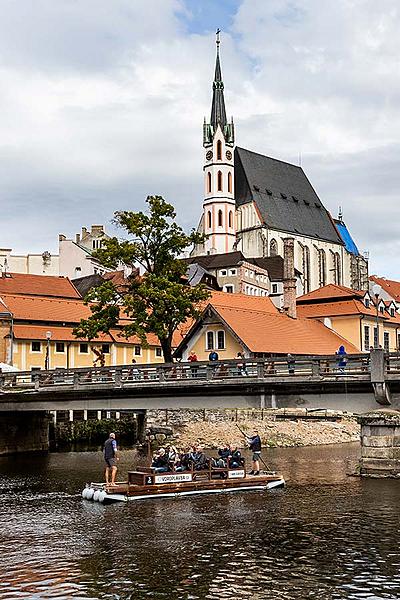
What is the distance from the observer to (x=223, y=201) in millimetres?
151375

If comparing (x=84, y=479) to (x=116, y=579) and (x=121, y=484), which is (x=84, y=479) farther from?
(x=116, y=579)

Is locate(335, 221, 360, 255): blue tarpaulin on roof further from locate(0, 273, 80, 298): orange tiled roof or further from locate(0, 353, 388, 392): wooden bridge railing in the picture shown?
locate(0, 353, 388, 392): wooden bridge railing

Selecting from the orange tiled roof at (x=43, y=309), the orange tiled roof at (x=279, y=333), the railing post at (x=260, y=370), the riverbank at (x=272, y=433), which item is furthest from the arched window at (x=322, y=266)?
the railing post at (x=260, y=370)

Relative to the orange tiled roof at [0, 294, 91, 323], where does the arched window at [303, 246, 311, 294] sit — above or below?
above

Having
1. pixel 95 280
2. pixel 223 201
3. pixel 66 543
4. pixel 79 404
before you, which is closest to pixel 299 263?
pixel 223 201

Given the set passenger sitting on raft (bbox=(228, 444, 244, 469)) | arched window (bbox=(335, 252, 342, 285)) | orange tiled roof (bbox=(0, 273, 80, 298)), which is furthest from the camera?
arched window (bbox=(335, 252, 342, 285))

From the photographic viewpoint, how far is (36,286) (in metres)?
85.9

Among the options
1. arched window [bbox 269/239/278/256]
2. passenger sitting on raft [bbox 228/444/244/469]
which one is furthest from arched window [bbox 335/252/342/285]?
passenger sitting on raft [bbox 228/444/244/469]

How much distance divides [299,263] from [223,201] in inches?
675

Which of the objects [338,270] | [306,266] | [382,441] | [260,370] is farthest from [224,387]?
[338,270]

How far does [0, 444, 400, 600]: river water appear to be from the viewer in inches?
770

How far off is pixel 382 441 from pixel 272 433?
25.2 meters

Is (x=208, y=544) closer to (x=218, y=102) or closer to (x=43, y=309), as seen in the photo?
(x=43, y=309)

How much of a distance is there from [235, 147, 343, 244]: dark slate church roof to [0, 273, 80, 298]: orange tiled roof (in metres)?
64.1
